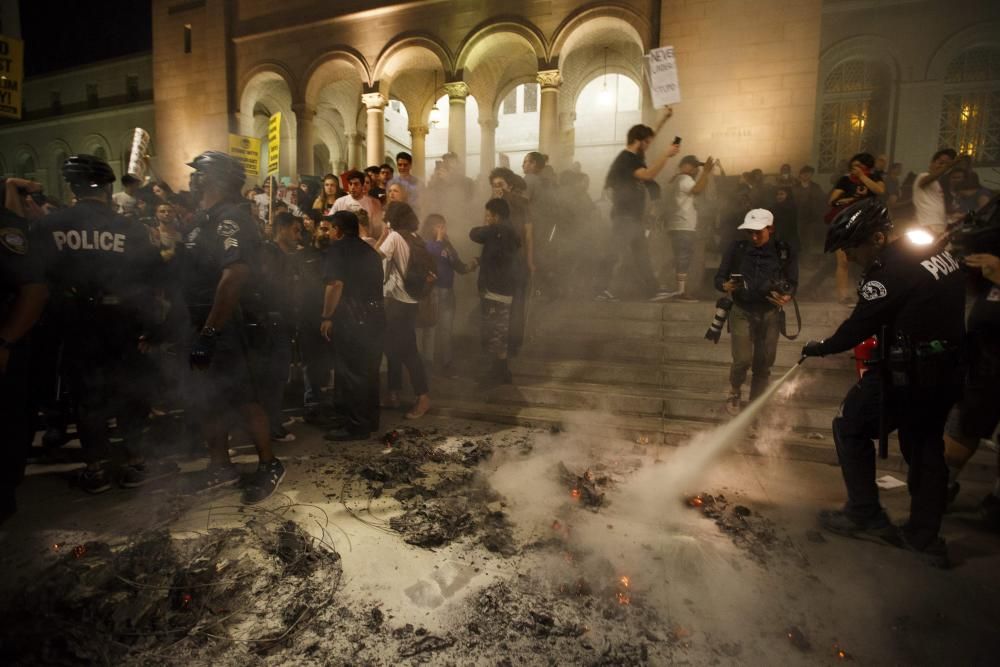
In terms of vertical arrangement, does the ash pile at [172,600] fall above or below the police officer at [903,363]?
below

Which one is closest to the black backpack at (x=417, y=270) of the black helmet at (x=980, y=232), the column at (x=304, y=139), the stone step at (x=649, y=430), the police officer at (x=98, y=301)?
the stone step at (x=649, y=430)

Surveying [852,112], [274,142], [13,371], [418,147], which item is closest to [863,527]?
[13,371]

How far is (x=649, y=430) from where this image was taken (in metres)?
5.20

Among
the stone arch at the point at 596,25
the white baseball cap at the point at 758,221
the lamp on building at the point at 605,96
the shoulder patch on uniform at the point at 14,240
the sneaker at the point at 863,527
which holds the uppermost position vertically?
the lamp on building at the point at 605,96

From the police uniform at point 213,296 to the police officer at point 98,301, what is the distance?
2.16 ft

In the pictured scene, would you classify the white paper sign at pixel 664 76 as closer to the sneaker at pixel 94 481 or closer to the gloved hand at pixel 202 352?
the gloved hand at pixel 202 352

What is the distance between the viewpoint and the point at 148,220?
6.57 m

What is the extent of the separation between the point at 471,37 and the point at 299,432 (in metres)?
11.0

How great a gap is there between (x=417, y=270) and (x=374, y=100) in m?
9.94

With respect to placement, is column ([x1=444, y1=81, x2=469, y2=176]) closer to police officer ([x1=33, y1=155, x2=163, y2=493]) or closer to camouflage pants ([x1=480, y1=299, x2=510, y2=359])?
camouflage pants ([x1=480, y1=299, x2=510, y2=359])

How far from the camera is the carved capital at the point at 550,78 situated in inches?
456

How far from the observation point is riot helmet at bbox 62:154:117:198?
365 cm

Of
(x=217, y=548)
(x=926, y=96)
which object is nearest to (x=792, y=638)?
(x=217, y=548)

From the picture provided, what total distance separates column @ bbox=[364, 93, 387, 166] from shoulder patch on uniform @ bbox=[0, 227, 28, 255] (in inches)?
453
